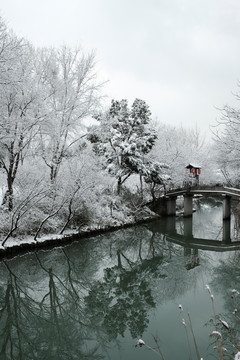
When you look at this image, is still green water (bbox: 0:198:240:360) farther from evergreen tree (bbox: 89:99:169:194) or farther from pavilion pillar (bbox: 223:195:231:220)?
evergreen tree (bbox: 89:99:169:194)

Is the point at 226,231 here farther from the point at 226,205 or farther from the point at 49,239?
the point at 49,239

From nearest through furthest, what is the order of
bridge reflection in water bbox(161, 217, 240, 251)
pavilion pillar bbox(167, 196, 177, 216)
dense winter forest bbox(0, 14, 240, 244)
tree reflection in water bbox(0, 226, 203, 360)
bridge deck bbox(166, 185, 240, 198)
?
1. tree reflection in water bbox(0, 226, 203, 360)
2. dense winter forest bbox(0, 14, 240, 244)
3. bridge reflection in water bbox(161, 217, 240, 251)
4. bridge deck bbox(166, 185, 240, 198)
5. pavilion pillar bbox(167, 196, 177, 216)

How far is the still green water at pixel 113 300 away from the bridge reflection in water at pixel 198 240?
0.28 metres

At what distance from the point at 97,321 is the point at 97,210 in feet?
38.2

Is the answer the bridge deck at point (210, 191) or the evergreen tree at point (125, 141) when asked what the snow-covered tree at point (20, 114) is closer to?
the evergreen tree at point (125, 141)

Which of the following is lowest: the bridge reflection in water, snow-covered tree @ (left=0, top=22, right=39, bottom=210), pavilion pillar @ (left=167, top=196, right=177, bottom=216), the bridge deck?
the bridge reflection in water

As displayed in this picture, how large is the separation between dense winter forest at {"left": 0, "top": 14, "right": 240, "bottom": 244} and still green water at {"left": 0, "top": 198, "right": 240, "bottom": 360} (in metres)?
2.24

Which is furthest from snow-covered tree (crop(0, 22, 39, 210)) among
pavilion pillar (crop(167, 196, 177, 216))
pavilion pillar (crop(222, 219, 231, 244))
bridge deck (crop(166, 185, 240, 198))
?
pavilion pillar (crop(167, 196, 177, 216))

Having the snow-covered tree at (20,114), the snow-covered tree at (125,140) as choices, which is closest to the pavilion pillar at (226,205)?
the snow-covered tree at (125,140)

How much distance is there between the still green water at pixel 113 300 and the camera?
6.04 metres

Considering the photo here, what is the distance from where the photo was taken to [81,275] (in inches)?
→ 433

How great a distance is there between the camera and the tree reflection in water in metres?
6.25

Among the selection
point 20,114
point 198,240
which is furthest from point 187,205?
point 20,114

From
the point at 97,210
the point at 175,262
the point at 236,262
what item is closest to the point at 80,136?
the point at 97,210
